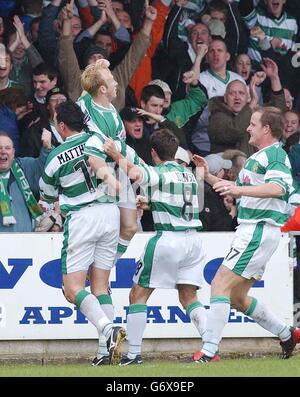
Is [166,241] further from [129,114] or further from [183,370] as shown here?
[129,114]

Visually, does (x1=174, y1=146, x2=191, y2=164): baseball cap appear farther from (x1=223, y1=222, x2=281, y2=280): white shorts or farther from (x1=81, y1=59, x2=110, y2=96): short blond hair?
(x1=223, y1=222, x2=281, y2=280): white shorts

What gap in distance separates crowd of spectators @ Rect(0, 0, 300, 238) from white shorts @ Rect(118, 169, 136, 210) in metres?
2.17

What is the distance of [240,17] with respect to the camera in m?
15.3

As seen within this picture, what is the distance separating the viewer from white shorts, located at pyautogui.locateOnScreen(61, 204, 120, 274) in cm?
1102

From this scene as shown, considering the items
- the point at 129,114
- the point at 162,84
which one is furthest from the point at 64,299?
the point at 162,84

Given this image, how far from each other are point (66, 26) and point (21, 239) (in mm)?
2980

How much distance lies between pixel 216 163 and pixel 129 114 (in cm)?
116

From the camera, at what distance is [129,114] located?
47.0 feet

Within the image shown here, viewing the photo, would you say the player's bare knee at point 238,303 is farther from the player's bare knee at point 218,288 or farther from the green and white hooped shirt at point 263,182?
the green and white hooped shirt at point 263,182

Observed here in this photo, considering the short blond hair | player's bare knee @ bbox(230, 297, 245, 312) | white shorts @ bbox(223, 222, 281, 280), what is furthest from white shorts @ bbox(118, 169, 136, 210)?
player's bare knee @ bbox(230, 297, 245, 312)

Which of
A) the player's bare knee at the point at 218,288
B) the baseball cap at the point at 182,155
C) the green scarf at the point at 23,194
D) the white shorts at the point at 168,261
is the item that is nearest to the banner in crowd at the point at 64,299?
the green scarf at the point at 23,194

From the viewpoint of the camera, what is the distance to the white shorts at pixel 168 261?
11023 millimetres

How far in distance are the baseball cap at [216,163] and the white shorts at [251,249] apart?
3.39 meters
